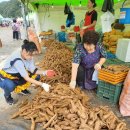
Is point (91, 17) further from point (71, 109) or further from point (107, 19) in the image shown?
point (71, 109)

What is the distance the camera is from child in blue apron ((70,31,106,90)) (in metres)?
3.26

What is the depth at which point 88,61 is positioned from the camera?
359 cm

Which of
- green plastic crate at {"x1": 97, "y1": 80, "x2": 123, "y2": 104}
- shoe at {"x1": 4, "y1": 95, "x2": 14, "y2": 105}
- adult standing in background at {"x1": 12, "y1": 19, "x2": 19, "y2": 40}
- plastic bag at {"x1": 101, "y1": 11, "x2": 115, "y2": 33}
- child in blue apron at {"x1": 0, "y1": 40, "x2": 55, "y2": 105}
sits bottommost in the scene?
adult standing in background at {"x1": 12, "y1": 19, "x2": 19, "y2": 40}

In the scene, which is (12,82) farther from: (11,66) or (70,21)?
(70,21)

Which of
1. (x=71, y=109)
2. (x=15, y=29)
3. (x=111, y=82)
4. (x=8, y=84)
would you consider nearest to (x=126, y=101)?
(x=111, y=82)

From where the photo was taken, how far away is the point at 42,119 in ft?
8.75

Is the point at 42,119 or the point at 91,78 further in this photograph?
the point at 91,78

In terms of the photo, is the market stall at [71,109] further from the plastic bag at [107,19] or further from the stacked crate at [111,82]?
the plastic bag at [107,19]

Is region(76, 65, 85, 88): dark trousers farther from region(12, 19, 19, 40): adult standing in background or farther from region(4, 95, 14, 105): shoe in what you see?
region(12, 19, 19, 40): adult standing in background

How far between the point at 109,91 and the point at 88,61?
0.58 meters

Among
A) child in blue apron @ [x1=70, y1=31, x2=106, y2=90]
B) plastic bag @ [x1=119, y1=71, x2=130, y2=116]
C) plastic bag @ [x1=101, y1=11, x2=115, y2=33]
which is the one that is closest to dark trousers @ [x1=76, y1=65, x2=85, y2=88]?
child in blue apron @ [x1=70, y1=31, x2=106, y2=90]

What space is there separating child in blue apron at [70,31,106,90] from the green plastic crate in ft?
0.74

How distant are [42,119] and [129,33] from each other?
407cm

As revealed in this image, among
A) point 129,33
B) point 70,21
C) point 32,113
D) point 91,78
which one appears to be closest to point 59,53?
point 129,33
